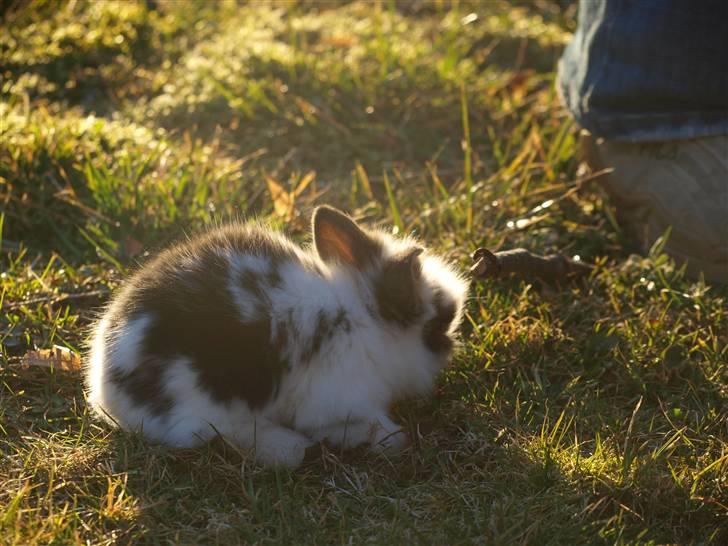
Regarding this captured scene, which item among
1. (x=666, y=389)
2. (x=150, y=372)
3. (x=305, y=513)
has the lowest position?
(x=666, y=389)

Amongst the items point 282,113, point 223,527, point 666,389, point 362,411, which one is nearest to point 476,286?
point 666,389

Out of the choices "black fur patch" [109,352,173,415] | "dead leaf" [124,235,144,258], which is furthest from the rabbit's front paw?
"dead leaf" [124,235,144,258]

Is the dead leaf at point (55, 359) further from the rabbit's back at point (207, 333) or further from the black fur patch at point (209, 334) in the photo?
the black fur patch at point (209, 334)

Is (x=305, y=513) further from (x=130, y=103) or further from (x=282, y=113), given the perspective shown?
(x=130, y=103)

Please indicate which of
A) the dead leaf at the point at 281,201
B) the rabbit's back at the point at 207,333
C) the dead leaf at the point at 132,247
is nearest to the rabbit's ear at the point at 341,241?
the rabbit's back at the point at 207,333

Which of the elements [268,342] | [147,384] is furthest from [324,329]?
[147,384]

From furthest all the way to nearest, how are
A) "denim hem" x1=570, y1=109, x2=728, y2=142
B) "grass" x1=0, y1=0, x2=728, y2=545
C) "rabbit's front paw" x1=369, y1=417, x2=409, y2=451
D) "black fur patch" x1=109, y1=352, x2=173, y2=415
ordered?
"denim hem" x1=570, y1=109, x2=728, y2=142 < "rabbit's front paw" x1=369, y1=417, x2=409, y2=451 < "black fur patch" x1=109, y1=352, x2=173, y2=415 < "grass" x1=0, y1=0, x2=728, y2=545

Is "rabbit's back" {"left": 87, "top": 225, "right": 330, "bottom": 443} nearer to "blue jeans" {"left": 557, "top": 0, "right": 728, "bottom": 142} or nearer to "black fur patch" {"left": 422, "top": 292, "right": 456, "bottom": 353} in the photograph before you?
"black fur patch" {"left": 422, "top": 292, "right": 456, "bottom": 353}
